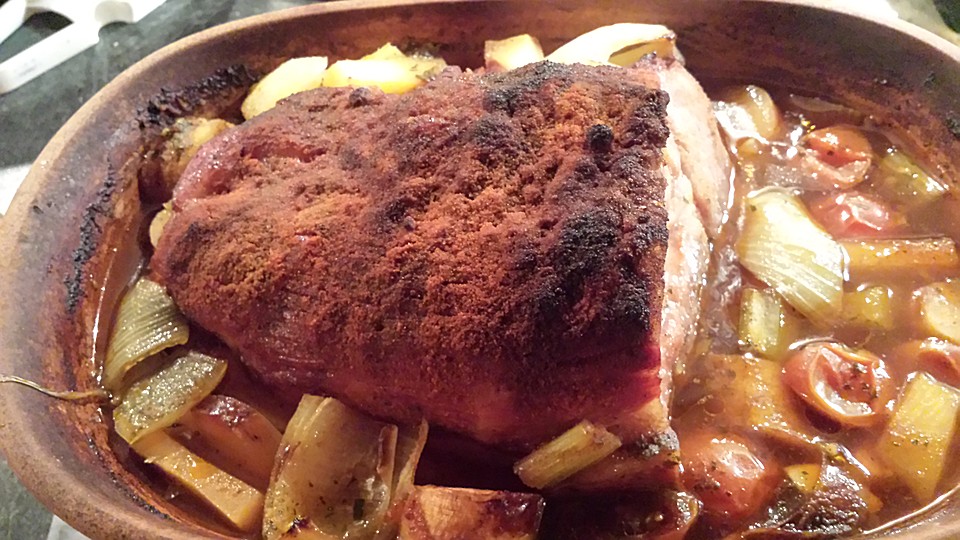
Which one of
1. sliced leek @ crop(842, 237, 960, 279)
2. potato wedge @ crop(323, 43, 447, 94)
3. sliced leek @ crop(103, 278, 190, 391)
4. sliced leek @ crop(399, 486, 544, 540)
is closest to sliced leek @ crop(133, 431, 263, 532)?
sliced leek @ crop(103, 278, 190, 391)

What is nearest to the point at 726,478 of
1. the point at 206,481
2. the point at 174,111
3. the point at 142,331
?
the point at 206,481

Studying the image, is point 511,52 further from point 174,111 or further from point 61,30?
point 61,30

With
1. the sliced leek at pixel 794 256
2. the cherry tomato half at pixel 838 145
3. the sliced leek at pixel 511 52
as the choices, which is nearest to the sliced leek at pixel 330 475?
the sliced leek at pixel 794 256

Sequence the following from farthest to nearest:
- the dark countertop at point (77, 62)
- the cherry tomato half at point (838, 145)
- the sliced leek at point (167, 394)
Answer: the dark countertop at point (77, 62)
the cherry tomato half at point (838, 145)
the sliced leek at point (167, 394)

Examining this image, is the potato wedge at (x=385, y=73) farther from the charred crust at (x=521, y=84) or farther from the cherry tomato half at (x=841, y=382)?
the cherry tomato half at (x=841, y=382)

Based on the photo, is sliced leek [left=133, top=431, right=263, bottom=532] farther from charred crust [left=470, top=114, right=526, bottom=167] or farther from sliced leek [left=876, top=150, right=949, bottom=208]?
sliced leek [left=876, top=150, right=949, bottom=208]

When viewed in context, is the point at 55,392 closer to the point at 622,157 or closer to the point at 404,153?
the point at 404,153
